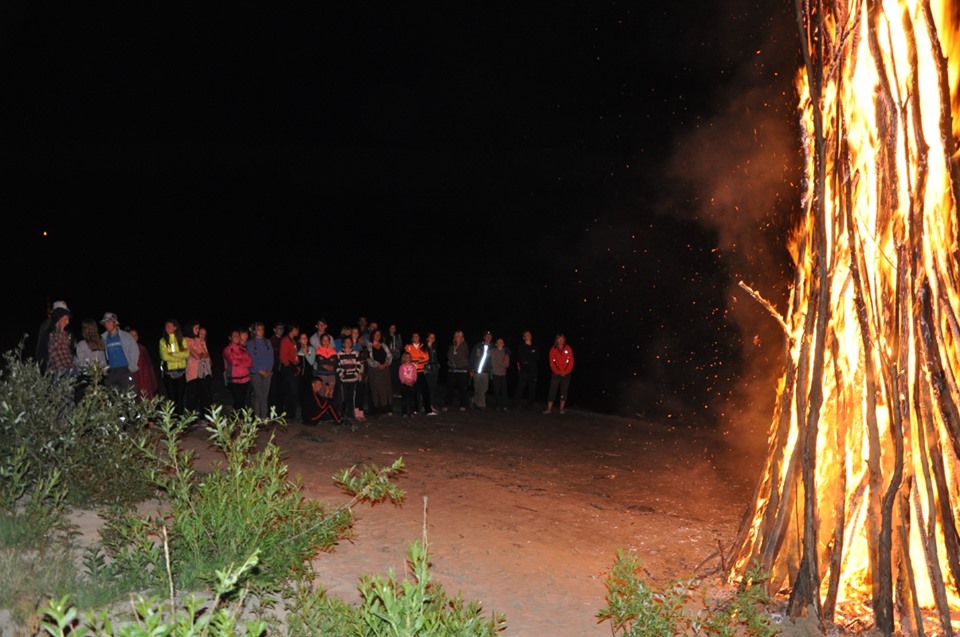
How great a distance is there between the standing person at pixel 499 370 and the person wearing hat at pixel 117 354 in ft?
20.5

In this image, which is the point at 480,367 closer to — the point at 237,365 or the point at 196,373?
the point at 237,365

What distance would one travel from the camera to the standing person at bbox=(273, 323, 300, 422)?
40.6 feet

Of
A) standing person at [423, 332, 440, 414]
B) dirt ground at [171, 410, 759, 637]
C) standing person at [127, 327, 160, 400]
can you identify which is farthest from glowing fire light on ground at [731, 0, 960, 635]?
standing person at [423, 332, 440, 414]

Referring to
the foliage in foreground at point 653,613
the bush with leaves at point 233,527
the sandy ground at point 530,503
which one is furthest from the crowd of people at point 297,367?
the foliage in foreground at point 653,613

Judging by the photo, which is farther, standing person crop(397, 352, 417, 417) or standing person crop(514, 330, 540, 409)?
standing person crop(514, 330, 540, 409)

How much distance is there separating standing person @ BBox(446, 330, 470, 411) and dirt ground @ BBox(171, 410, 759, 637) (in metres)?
0.63

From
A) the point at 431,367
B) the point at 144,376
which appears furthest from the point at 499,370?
the point at 144,376

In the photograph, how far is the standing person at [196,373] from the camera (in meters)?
11.4

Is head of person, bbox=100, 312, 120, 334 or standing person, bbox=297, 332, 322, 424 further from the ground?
head of person, bbox=100, 312, 120, 334

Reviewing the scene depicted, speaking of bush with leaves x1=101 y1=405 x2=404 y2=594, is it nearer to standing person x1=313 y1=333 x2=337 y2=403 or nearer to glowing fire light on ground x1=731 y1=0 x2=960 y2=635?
glowing fire light on ground x1=731 y1=0 x2=960 y2=635

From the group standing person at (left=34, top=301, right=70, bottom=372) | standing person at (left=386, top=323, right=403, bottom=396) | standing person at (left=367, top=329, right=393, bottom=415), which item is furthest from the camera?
standing person at (left=386, top=323, right=403, bottom=396)

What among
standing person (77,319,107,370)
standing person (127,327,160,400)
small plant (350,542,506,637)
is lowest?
small plant (350,542,506,637)

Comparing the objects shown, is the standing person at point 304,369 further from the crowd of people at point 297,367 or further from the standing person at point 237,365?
the standing person at point 237,365

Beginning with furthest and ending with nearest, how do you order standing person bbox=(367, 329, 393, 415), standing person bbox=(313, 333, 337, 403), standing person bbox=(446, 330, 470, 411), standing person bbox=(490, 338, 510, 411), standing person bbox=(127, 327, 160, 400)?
standing person bbox=(490, 338, 510, 411) → standing person bbox=(446, 330, 470, 411) → standing person bbox=(367, 329, 393, 415) → standing person bbox=(313, 333, 337, 403) → standing person bbox=(127, 327, 160, 400)
